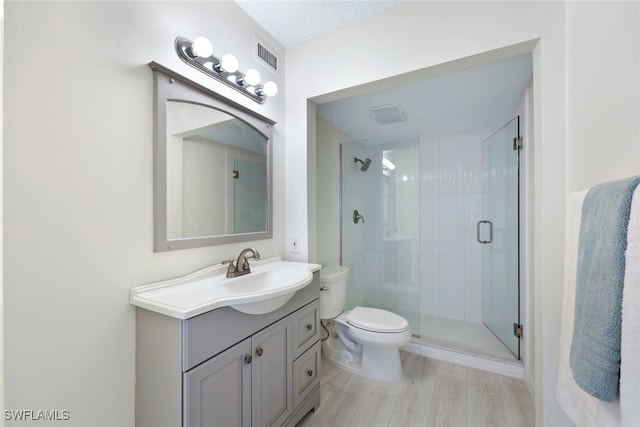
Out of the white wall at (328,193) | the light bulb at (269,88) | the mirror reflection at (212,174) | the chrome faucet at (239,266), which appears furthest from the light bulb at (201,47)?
the white wall at (328,193)

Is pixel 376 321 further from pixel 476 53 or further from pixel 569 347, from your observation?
pixel 476 53

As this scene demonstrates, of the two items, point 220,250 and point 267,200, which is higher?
point 267,200

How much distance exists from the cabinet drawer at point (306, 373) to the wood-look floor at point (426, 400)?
7.5 inches

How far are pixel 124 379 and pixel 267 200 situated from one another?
1110mm

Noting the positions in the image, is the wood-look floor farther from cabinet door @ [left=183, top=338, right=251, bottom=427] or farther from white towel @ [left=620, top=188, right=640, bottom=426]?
white towel @ [left=620, top=188, right=640, bottom=426]

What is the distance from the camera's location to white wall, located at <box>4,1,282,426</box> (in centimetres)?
83

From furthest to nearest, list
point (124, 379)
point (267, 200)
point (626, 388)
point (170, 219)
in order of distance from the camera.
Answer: point (267, 200) < point (170, 219) < point (124, 379) < point (626, 388)

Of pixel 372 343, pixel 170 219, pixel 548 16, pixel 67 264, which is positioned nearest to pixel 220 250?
pixel 170 219

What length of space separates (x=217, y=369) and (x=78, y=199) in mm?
786

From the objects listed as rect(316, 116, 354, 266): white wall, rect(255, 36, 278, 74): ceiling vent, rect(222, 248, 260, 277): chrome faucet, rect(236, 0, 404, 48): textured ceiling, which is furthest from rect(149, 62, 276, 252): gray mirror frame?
rect(316, 116, 354, 266): white wall

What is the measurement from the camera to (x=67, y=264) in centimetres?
92

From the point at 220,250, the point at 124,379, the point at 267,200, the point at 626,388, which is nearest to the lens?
the point at 626,388

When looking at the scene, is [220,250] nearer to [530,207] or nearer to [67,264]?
[67,264]

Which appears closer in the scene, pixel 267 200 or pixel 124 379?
pixel 124 379
